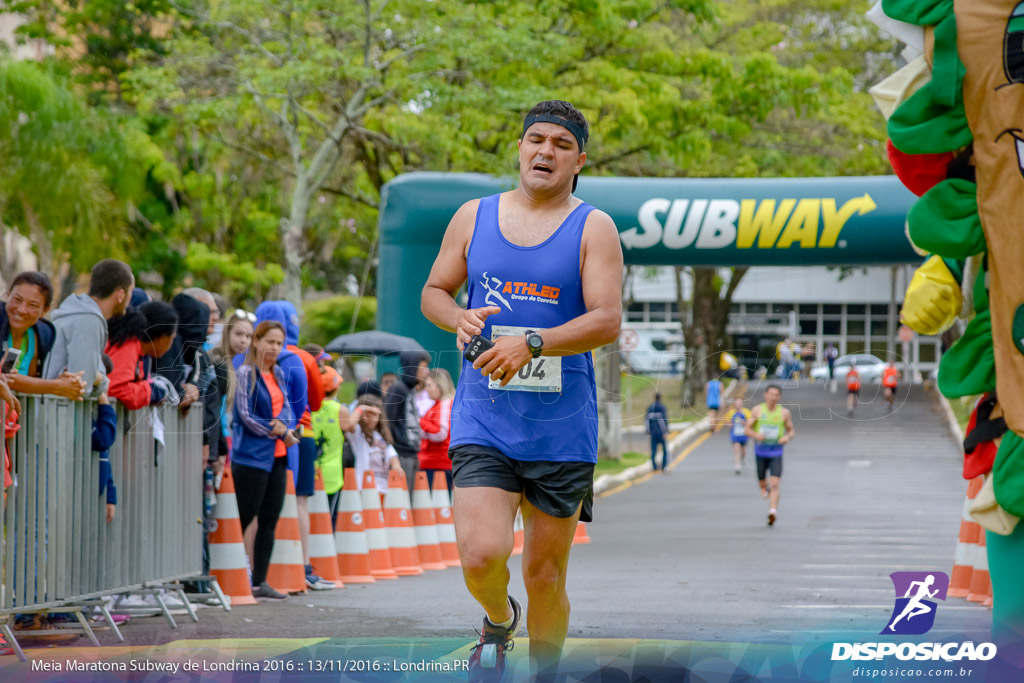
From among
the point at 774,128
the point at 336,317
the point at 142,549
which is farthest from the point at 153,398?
the point at 336,317

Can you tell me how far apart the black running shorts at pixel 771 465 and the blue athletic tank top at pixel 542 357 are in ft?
37.0

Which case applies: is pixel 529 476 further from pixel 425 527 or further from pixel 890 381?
pixel 425 527

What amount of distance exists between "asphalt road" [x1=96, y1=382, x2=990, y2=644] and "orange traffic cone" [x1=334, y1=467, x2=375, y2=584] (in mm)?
355

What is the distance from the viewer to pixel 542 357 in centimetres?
455

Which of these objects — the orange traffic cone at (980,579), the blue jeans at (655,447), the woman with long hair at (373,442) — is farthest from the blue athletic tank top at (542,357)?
the blue jeans at (655,447)

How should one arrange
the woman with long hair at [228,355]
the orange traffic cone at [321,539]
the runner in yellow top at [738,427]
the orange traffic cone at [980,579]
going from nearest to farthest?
the runner in yellow top at [738,427]
the orange traffic cone at [980,579]
the woman with long hair at [228,355]
the orange traffic cone at [321,539]

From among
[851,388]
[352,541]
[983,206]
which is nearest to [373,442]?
[352,541]

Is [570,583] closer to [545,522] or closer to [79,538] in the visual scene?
[79,538]

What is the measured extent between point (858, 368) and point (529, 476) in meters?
2.66

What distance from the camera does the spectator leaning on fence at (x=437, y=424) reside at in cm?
1066

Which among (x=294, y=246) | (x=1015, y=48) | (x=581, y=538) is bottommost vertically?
(x=581, y=538)

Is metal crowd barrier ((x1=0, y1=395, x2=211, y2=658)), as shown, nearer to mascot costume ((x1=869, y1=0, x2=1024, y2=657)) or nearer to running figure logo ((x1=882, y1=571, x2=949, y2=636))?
running figure logo ((x1=882, y1=571, x2=949, y2=636))

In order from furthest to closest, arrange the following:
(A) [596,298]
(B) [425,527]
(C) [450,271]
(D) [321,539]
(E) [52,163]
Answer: (E) [52,163] < (B) [425,527] < (D) [321,539] < (C) [450,271] < (A) [596,298]

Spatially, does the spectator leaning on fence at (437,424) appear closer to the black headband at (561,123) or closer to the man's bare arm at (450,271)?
the man's bare arm at (450,271)
